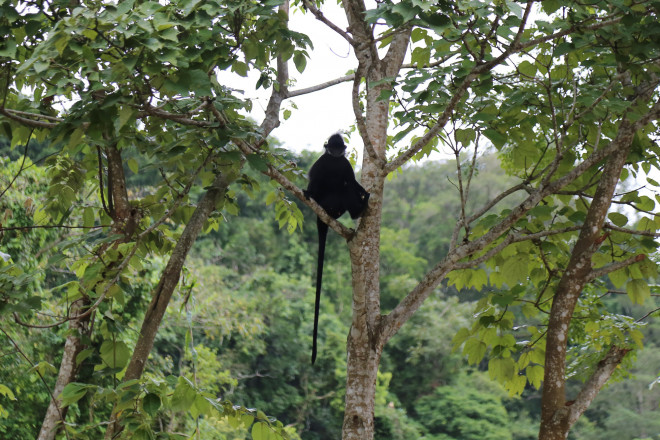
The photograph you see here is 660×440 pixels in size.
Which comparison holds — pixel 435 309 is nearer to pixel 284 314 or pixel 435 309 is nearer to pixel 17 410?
pixel 284 314

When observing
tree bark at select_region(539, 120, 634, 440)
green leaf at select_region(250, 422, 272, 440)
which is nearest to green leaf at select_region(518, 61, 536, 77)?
tree bark at select_region(539, 120, 634, 440)

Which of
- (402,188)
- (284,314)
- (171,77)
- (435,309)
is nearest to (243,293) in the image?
(284,314)

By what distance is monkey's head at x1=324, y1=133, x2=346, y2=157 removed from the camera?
11.4 ft

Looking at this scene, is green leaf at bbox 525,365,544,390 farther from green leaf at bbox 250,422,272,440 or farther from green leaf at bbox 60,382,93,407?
green leaf at bbox 60,382,93,407

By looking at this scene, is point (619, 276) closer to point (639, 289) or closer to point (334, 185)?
point (639, 289)

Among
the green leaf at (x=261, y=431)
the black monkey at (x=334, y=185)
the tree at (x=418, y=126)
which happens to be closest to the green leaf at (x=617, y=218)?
the tree at (x=418, y=126)

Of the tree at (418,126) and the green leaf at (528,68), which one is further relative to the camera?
the green leaf at (528,68)

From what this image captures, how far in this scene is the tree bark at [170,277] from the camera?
2219mm

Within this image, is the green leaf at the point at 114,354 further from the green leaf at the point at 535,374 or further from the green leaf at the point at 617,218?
the green leaf at the point at 617,218

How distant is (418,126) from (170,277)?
101 centimetres

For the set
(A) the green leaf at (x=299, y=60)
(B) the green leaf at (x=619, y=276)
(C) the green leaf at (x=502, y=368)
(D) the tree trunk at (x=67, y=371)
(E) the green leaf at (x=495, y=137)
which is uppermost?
(A) the green leaf at (x=299, y=60)

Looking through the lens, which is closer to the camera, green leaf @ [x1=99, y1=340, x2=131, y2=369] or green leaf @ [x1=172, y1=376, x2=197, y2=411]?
green leaf @ [x1=172, y1=376, x2=197, y2=411]

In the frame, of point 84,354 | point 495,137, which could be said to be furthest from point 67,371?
point 495,137

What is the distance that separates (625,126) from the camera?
87.9 inches
